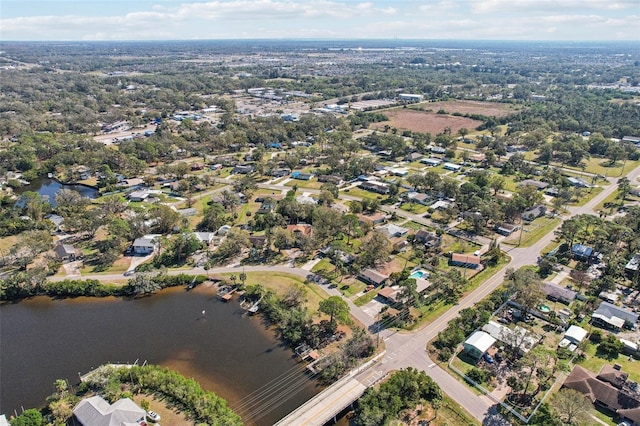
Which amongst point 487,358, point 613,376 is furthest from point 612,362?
point 487,358

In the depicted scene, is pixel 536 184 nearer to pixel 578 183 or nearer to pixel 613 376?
pixel 578 183

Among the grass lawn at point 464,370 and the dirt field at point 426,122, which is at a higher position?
the dirt field at point 426,122

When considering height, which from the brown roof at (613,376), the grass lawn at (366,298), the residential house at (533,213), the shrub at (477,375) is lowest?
the shrub at (477,375)

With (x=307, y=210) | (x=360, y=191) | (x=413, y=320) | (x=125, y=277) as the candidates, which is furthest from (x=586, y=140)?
(x=125, y=277)

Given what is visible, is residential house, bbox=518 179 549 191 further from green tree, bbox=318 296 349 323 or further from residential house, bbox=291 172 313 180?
green tree, bbox=318 296 349 323

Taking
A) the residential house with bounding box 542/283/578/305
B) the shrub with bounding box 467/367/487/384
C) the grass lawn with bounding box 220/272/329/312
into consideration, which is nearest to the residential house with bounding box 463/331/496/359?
the shrub with bounding box 467/367/487/384

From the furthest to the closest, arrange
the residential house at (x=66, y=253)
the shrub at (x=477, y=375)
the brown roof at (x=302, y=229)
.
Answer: the brown roof at (x=302, y=229), the residential house at (x=66, y=253), the shrub at (x=477, y=375)

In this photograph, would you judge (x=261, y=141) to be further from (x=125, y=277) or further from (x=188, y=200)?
(x=125, y=277)

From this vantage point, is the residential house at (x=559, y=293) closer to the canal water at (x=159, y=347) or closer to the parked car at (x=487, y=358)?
the parked car at (x=487, y=358)

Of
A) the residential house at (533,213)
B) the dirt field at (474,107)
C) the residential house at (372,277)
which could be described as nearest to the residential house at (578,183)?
the residential house at (533,213)
